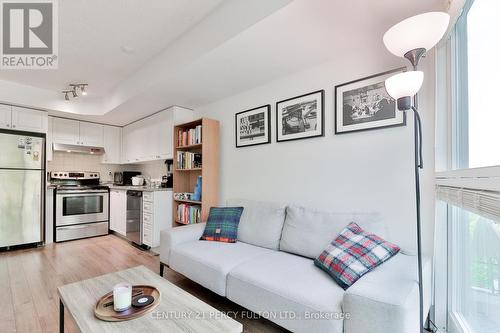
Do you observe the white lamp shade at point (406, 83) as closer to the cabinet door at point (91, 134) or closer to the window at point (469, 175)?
the window at point (469, 175)

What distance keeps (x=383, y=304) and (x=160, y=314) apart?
108 cm

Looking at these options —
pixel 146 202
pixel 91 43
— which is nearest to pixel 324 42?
pixel 91 43

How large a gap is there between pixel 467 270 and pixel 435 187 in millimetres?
533

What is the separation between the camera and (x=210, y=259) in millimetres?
1909

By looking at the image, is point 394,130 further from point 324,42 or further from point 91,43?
point 91,43

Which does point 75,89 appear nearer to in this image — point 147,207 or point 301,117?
point 147,207

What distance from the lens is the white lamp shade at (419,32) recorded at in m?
1.09

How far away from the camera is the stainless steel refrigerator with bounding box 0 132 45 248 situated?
10.9 feet

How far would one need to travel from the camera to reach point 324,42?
6.21 ft

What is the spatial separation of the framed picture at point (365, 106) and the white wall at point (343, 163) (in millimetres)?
57

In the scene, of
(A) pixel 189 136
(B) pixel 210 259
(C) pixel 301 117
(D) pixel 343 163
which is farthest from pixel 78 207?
(D) pixel 343 163

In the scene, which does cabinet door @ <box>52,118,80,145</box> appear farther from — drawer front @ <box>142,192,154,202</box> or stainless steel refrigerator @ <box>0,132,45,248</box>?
drawer front @ <box>142,192,154,202</box>

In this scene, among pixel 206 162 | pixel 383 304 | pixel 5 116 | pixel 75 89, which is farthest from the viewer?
A: pixel 75 89

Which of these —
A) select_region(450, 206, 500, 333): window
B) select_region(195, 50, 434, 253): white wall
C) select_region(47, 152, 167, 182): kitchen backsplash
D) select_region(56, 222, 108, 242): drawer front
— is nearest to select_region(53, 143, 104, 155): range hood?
select_region(47, 152, 167, 182): kitchen backsplash
